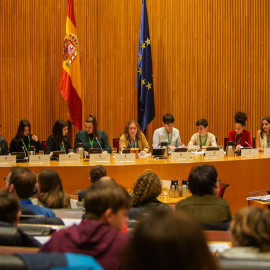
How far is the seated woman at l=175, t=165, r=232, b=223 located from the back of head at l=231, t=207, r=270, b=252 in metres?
1.11

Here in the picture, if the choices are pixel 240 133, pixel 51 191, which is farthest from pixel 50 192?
pixel 240 133

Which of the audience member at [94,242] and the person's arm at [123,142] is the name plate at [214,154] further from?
the audience member at [94,242]

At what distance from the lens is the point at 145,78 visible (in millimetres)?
8430

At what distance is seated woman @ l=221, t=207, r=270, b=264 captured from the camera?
185 centimetres

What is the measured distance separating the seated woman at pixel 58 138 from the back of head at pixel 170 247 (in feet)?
17.9

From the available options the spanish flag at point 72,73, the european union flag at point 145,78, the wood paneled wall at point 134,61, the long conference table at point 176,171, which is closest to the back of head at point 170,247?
the long conference table at point 176,171

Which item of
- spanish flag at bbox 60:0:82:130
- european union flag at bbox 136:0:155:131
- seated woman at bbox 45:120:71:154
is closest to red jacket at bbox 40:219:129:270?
seated woman at bbox 45:120:71:154

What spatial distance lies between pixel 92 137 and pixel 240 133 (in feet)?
7.41

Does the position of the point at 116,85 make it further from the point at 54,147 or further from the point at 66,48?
the point at 54,147

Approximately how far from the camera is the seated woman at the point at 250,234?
1848 mm

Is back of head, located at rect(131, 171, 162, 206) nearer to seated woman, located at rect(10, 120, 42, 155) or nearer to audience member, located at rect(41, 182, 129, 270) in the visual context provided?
audience member, located at rect(41, 182, 129, 270)

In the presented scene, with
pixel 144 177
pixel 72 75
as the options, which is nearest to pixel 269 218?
pixel 144 177

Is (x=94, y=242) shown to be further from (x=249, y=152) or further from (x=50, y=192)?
(x=249, y=152)

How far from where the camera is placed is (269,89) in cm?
899
